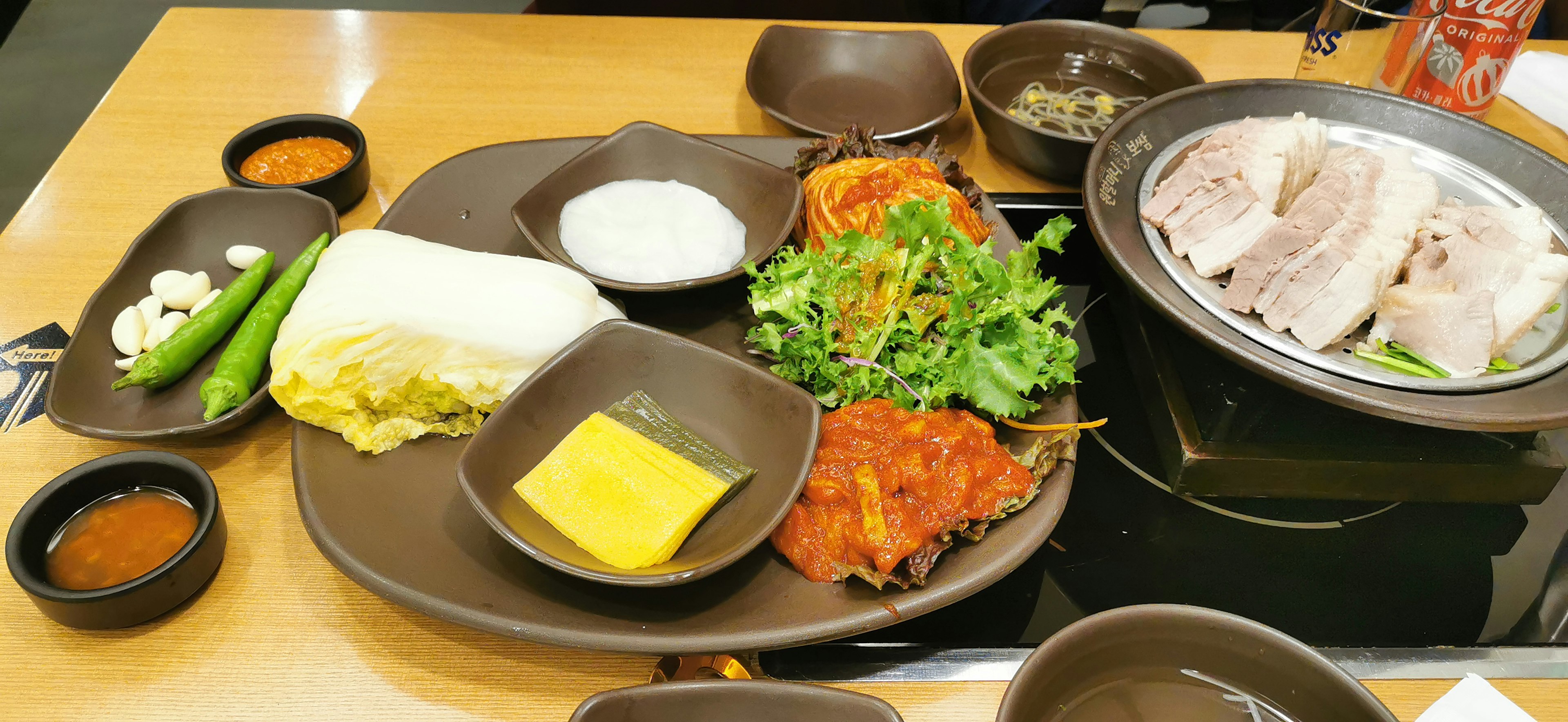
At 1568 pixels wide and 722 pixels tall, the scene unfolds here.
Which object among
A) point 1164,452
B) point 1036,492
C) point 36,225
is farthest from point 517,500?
point 36,225

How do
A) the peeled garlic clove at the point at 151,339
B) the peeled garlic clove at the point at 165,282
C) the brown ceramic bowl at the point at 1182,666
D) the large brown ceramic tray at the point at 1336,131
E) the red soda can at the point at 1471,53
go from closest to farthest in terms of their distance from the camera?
the brown ceramic bowl at the point at 1182,666 → the large brown ceramic tray at the point at 1336,131 → the peeled garlic clove at the point at 151,339 → the peeled garlic clove at the point at 165,282 → the red soda can at the point at 1471,53

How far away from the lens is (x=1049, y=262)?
2234 millimetres

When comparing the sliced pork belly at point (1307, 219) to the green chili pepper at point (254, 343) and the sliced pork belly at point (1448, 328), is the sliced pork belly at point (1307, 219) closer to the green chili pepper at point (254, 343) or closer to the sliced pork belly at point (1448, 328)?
the sliced pork belly at point (1448, 328)

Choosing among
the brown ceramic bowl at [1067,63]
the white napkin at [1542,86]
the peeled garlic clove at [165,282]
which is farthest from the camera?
the white napkin at [1542,86]

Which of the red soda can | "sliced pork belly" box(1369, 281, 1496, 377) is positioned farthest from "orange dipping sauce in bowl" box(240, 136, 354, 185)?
the red soda can

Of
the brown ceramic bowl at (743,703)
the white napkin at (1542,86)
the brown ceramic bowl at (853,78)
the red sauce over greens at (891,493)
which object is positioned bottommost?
the red sauce over greens at (891,493)

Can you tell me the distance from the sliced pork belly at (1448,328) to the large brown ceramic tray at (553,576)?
666 mm

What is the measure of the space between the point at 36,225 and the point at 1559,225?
363 centimetres

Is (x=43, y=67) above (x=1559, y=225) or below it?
below

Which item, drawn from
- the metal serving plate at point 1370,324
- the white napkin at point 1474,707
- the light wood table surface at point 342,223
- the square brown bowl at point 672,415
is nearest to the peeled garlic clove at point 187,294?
the light wood table surface at point 342,223

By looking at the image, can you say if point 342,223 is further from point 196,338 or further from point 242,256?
point 196,338

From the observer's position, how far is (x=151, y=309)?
186cm

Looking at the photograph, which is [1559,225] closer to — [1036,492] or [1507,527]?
[1507,527]

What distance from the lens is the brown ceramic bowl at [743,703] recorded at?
1097mm
